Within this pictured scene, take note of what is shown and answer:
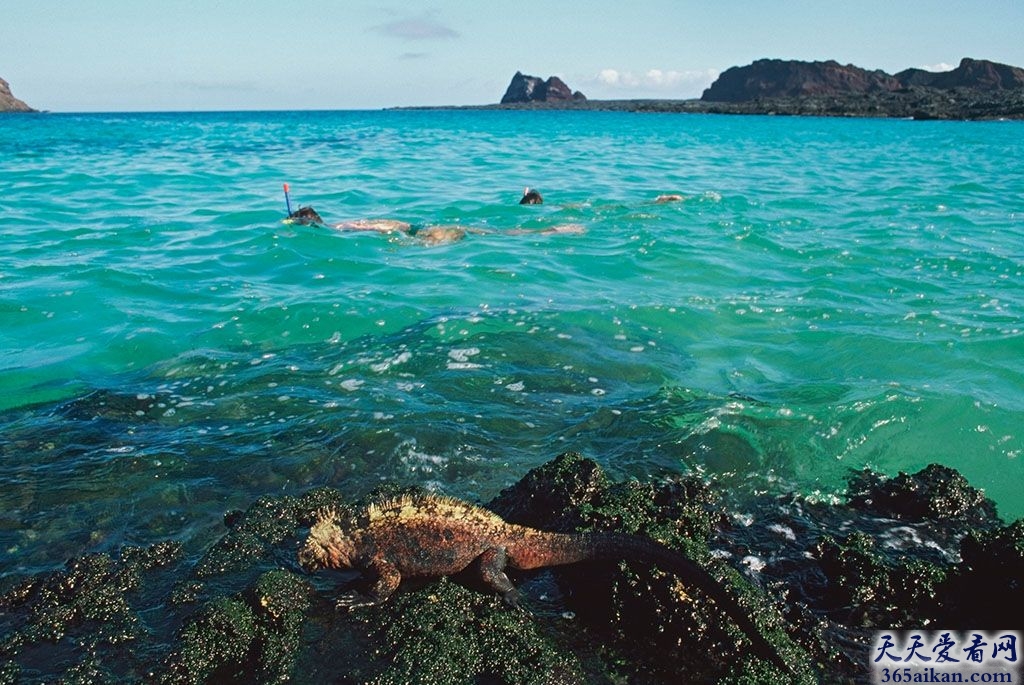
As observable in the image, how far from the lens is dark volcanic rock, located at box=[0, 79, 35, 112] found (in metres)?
125

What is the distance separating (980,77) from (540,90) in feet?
306

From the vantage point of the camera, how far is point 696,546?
4453 mm

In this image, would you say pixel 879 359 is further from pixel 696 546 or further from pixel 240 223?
pixel 240 223

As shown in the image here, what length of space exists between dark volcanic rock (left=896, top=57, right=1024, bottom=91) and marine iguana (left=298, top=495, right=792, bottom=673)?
415ft

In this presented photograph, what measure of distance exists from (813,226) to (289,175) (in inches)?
810

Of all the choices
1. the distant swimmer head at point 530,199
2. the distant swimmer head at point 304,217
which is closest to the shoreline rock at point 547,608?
the distant swimmer head at point 304,217

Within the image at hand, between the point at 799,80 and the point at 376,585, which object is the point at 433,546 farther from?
the point at 799,80

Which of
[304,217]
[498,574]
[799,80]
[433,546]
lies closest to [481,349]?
[433,546]

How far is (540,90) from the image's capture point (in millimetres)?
169500

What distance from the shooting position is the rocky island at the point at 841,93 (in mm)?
77875

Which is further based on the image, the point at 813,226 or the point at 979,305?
the point at 813,226

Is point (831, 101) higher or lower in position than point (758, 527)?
higher

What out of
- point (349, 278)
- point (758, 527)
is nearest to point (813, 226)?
point (349, 278)

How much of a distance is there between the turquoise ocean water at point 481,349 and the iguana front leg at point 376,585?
4.71ft
